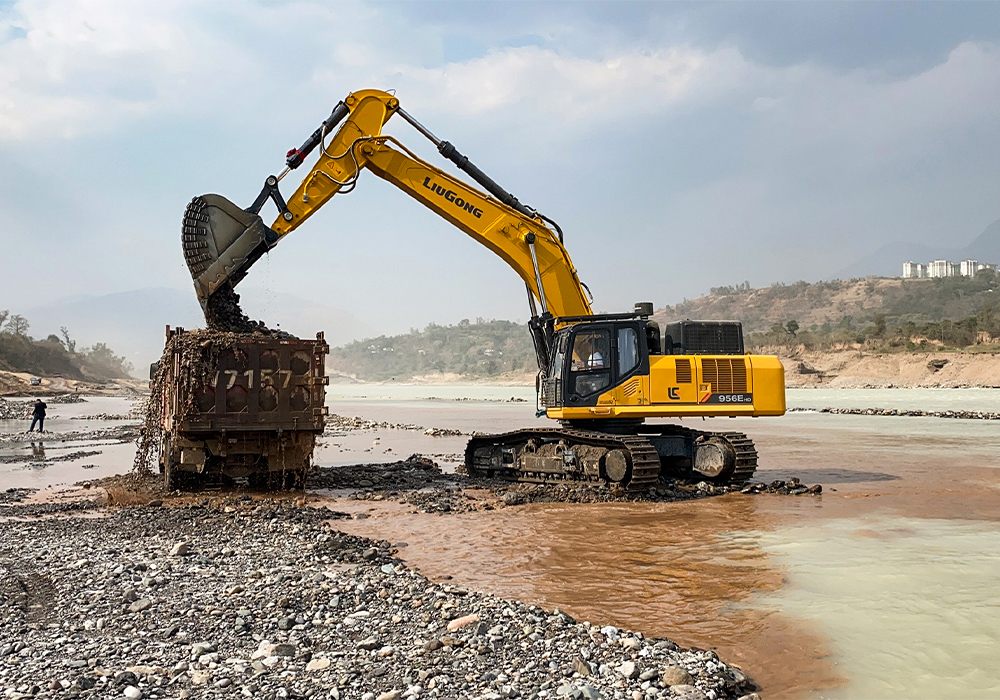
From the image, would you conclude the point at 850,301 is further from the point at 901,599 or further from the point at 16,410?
the point at 901,599

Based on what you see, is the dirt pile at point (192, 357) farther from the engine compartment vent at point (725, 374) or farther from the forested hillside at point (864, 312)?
the forested hillside at point (864, 312)

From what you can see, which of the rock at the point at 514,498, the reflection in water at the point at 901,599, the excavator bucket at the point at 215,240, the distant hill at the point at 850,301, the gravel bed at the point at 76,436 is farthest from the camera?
the distant hill at the point at 850,301

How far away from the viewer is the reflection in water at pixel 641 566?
6.09 metres

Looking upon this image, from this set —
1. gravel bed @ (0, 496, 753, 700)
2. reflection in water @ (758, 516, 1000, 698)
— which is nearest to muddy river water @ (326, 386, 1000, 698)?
reflection in water @ (758, 516, 1000, 698)

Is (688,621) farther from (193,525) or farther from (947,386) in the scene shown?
(947,386)

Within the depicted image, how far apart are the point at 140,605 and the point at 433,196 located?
945cm

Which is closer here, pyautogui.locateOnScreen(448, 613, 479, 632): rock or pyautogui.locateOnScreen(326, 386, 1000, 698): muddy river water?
pyautogui.locateOnScreen(326, 386, 1000, 698): muddy river water

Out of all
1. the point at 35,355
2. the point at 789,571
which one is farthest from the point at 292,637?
the point at 35,355

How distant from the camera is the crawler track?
12.7 m

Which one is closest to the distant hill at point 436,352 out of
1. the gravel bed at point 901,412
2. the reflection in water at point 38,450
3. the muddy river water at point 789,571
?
the gravel bed at point 901,412

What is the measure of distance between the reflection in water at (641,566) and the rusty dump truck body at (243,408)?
157cm

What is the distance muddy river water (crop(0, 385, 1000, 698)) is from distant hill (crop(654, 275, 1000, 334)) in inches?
3212

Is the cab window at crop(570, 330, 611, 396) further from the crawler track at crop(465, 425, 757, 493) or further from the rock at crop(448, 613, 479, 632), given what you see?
the rock at crop(448, 613, 479, 632)

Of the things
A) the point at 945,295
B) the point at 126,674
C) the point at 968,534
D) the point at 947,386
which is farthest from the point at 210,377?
the point at 945,295
